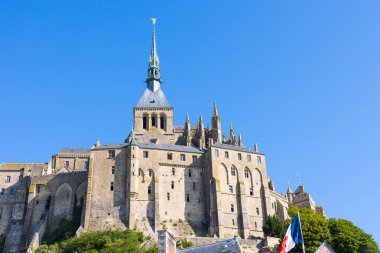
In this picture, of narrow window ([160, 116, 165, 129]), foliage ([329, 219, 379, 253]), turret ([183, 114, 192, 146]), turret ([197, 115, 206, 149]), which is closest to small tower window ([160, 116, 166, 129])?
narrow window ([160, 116, 165, 129])

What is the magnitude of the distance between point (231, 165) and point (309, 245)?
1987cm

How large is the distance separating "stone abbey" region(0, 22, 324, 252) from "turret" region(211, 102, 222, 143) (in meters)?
8.89

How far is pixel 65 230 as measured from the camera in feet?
262

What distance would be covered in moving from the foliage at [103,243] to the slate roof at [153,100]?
144ft

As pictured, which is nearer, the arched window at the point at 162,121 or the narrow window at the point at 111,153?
the narrow window at the point at 111,153

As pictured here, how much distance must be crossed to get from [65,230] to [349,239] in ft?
134

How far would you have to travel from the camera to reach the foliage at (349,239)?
235ft

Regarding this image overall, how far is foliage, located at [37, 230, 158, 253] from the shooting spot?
Result: 64.2m

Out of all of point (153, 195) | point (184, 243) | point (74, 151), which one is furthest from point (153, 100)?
point (184, 243)

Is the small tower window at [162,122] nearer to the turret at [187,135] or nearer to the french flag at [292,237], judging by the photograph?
the turret at [187,135]

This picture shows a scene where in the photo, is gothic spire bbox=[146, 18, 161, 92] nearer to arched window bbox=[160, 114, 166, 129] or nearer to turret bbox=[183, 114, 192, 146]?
arched window bbox=[160, 114, 166, 129]

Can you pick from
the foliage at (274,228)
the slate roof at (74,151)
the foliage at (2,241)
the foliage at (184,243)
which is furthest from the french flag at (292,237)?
the slate roof at (74,151)

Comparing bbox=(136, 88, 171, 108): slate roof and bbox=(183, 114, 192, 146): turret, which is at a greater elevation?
bbox=(136, 88, 171, 108): slate roof

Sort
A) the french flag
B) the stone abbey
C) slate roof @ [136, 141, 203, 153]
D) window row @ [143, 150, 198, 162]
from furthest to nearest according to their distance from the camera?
slate roof @ [136, 141, 203, 153], window row @ [143, 150, 198, 162], the stone abbey, the french flag
